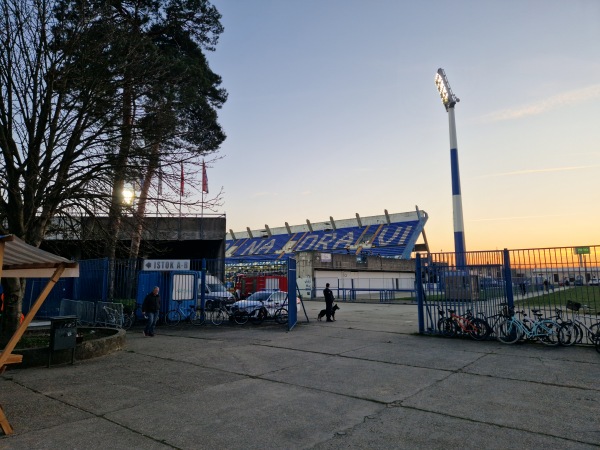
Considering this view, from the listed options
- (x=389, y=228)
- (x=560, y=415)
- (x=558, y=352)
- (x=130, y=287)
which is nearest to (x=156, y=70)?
(x=130, y=287)

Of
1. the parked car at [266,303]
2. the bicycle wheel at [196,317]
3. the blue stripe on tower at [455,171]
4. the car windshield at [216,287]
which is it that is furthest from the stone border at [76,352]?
the blue stripe on tower at [455,171]

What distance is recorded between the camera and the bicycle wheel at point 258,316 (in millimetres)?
16469

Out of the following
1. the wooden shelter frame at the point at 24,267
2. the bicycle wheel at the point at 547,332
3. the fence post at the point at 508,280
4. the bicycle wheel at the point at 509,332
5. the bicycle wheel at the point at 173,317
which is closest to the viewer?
the wooden shelter frame at the point at 24,267

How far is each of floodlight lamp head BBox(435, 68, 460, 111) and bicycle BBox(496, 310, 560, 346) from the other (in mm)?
41344

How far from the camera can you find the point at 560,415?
17.3ft


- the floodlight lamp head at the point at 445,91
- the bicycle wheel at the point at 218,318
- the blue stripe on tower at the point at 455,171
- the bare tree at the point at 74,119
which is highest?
the floodlight lamp head at the point at 445,91

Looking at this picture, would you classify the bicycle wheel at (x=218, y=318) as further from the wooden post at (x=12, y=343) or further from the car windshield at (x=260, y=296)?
the wooden post at (x=12, y=343)

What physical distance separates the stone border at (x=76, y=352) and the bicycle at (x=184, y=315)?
5.99 metres

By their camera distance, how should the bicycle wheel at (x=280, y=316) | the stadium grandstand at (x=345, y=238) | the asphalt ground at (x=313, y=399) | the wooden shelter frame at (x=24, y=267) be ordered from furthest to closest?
the stadium grandstand at (x=345, y=238) < the bicycle wheel at (x=280, y=316) < the wooden shelter frame at (x=24, y=267) < the asphalt ground at (x=313, y=399)

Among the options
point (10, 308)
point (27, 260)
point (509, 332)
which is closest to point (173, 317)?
point (10, 308)

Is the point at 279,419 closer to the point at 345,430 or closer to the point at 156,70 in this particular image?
the point at 345,430

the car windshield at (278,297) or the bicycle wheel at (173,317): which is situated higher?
the car windshield at (278,297)

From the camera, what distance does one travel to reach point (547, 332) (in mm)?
10453

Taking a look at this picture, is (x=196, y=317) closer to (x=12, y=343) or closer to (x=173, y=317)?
(x=173, y=317)
